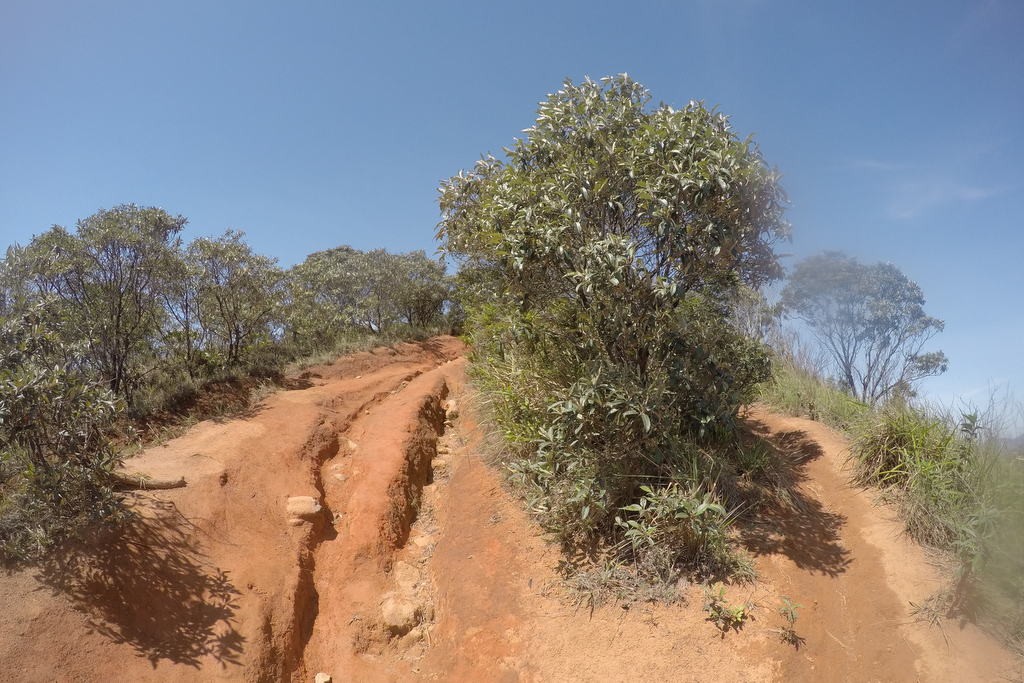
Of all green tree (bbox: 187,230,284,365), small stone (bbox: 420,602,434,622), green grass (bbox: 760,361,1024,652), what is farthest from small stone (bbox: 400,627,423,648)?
green tree (bbox: 187,230,284,365)

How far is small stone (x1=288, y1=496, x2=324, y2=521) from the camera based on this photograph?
22.7 ft

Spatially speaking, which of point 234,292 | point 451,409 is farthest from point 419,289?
point 451,409

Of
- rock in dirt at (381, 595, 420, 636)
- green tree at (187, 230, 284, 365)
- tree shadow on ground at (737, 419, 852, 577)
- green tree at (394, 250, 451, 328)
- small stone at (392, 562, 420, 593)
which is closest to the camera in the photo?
tree shadow on ground at (737, 419, 852, 577)

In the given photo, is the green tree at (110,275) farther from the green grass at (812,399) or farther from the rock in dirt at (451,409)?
the green grass at (812,399)

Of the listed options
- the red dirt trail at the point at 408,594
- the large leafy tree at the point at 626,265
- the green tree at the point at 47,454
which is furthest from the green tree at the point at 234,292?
the large leafy tree at the point at 626,265

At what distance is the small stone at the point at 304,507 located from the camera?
6.93m

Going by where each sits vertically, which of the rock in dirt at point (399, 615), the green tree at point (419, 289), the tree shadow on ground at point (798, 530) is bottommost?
the rock in dirt at point (399, 615)

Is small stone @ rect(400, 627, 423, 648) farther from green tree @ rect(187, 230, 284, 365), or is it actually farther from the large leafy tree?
green tree @ rect(187, 230, 284, 365)

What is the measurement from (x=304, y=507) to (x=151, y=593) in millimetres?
2040

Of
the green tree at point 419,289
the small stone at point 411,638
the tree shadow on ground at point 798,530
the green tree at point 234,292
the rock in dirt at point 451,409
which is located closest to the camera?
the tree shadow on ground at point 798,530

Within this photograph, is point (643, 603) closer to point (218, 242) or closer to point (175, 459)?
point (175, 459)

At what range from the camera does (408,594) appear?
6152mm

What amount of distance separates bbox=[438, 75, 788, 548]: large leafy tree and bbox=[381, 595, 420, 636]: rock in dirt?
2.03 m

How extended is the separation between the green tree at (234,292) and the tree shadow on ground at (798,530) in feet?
36.7
